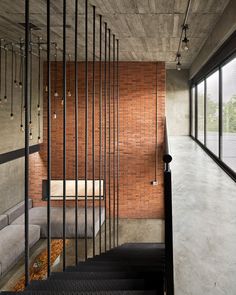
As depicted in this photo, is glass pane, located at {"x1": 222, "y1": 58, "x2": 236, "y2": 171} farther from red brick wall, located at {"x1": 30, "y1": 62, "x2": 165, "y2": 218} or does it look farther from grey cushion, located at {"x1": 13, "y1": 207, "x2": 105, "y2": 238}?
grey cushion, located at {"x1": 13, "y1": 207, "x2": 105, "y2": 238}

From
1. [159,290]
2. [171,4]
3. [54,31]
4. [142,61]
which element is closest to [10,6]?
[54,31]

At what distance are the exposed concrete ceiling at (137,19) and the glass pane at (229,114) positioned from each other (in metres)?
0.74

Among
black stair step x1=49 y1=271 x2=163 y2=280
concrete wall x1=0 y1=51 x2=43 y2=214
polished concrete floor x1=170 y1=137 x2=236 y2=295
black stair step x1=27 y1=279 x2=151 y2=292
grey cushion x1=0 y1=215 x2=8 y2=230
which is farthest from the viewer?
grey cushion x1=0 y1=215 x2=8 y2=230

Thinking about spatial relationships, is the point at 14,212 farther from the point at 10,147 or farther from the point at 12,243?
the point at 10,147

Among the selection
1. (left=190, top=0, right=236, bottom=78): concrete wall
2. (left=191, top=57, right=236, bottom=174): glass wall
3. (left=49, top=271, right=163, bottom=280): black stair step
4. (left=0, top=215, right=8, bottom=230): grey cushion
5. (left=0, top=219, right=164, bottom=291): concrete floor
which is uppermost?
(left=190, top=0, right=236, bottom=78): concrete wall

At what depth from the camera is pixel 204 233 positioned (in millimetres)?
2830

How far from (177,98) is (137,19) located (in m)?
6.73

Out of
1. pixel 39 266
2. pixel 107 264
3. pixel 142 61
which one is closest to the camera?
pixel 107 264

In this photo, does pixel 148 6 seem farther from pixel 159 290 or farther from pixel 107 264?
pixel 159 290

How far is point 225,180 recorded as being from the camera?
4805mm

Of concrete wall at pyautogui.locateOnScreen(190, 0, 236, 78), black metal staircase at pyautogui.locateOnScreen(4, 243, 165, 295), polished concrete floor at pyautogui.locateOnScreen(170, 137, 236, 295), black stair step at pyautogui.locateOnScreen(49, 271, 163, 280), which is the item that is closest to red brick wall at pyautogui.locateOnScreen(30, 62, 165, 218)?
concrete wall at pyautogui.locateOnScreen(190, 0, 236, 78)

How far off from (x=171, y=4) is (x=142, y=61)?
4924 mm

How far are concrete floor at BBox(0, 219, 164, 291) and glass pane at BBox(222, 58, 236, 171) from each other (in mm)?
3428

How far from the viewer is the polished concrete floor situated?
208 centimetres
